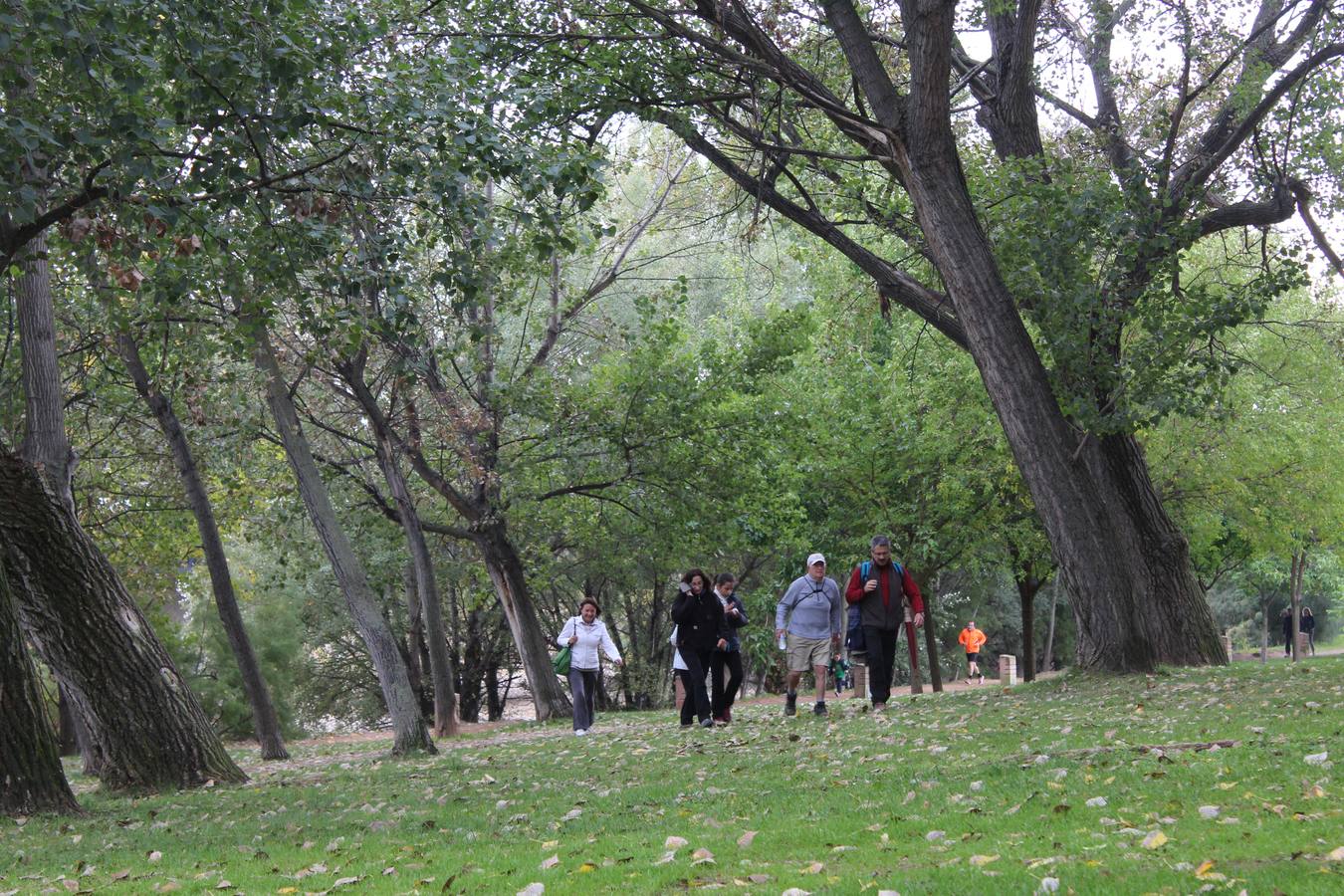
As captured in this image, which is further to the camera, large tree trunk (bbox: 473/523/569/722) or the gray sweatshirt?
large tree trunk (bbox: 473/523/569/722)

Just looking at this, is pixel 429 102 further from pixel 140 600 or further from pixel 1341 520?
pixel 1341 520

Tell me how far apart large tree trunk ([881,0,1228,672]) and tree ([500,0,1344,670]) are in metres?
0.02

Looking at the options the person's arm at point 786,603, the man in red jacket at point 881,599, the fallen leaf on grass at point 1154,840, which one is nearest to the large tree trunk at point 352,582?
the person's arm at point 786,603

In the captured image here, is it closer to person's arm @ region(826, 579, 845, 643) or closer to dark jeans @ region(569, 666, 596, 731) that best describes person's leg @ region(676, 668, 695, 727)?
dark jeans @ region(569, 666, 596, 731)

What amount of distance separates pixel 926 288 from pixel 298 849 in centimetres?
1135

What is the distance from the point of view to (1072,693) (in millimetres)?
14469

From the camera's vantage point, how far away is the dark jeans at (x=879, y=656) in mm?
15203

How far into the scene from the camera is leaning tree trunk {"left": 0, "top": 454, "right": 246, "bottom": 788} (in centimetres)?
1194

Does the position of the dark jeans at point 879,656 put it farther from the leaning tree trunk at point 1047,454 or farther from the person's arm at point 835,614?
the leaning tree trunk at point 1047,454

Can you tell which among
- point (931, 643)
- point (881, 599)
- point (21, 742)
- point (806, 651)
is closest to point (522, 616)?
point (931, 643)

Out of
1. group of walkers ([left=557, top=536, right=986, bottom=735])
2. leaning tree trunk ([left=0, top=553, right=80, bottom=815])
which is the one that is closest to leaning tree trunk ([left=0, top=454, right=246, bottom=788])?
leaning tree trunk ([left=0, top=553, right=80, bottom=815])

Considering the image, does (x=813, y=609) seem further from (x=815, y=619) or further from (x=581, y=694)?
(x=581, y=694)

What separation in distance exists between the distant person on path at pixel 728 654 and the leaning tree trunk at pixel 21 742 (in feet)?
24.2

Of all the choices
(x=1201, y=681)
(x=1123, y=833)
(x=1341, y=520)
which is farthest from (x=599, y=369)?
(x=1341, y=520)
